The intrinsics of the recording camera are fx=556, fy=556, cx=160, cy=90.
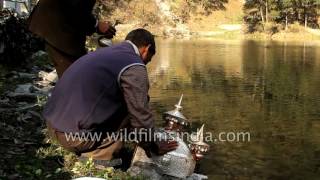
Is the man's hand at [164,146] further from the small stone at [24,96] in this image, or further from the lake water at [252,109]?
the small stone at [24,96]

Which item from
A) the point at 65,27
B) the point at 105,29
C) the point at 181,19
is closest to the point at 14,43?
the point at 65,27

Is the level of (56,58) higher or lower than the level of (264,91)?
higher

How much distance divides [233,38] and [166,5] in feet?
41.5

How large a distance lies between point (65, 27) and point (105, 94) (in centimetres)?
188

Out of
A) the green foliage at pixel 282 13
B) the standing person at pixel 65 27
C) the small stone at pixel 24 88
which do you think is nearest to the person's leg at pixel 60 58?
the standing person at pixel 65 27

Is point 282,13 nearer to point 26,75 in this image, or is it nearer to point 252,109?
point 252,109

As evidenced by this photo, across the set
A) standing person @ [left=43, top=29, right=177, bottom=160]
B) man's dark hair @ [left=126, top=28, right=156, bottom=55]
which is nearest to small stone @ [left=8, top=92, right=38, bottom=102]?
standing person @ [left=43, top=29, right=177, bottom=160]

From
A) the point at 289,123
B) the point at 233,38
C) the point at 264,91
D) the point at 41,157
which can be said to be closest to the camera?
the point at 41,157

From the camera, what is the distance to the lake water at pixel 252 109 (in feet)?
30.7

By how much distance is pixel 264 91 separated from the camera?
1867 centimetres

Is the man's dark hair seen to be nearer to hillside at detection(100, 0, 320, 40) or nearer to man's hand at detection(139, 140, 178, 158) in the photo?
man's hand at detection(139, 140, 178, 158)

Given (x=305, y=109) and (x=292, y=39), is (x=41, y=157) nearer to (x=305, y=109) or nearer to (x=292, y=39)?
(x=305, y=109)

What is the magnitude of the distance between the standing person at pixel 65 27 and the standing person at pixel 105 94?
1412mm

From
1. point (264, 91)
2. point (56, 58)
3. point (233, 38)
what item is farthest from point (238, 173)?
point (233, 38)
